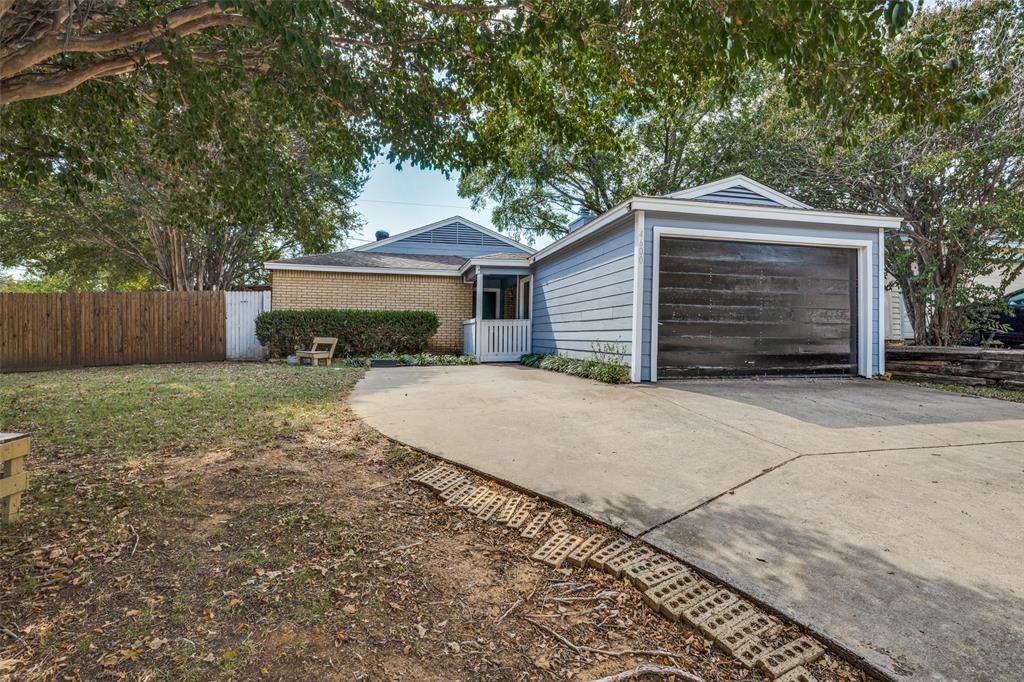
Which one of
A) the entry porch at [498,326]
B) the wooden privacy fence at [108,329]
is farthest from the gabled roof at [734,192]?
the wooden privacy fence at [108,329]

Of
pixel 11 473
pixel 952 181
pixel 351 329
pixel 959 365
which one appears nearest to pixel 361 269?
pixel 351 329

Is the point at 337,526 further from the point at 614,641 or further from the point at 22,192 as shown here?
the point at 22,192

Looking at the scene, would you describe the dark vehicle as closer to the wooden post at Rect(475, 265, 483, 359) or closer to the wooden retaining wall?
the wooden retaining wall

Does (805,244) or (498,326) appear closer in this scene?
(805,244)

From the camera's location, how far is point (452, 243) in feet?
56.0

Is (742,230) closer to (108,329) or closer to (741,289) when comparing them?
(741,289)

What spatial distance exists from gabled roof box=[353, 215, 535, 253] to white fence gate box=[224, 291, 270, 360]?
4904 millimetres

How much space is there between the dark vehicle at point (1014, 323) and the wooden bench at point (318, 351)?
13.9 m

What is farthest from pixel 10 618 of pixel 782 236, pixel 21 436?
pixel 782 236

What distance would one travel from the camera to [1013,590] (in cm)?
180

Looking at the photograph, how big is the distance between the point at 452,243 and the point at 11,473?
1537 centimetres

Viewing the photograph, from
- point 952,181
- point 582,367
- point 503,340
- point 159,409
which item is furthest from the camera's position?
point 503,340

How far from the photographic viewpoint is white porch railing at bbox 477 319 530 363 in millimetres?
11820

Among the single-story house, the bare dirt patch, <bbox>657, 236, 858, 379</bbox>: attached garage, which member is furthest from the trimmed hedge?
the bare dirt patch
